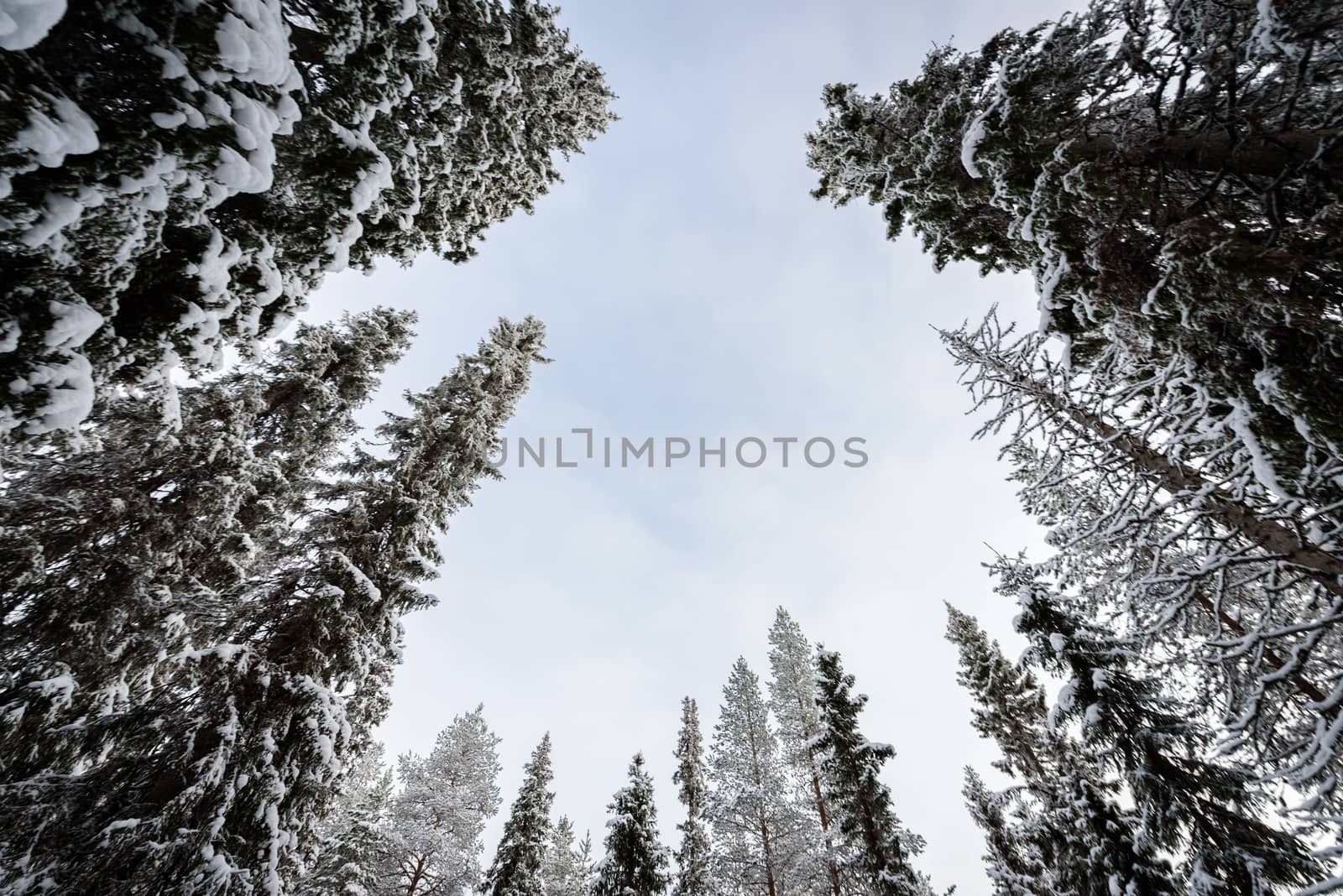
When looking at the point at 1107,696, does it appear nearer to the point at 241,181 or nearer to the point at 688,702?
the point at 241,181

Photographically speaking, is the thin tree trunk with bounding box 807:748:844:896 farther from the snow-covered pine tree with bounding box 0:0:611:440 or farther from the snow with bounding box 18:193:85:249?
the snow with bounding box 18:193:85:249

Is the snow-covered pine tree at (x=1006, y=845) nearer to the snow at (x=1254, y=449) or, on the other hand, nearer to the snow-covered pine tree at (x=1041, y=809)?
the snow-covered pine tree at (x=1041, y=809)

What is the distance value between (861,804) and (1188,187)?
1352 centimetres

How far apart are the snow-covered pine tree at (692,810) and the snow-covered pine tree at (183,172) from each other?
58.2 ft

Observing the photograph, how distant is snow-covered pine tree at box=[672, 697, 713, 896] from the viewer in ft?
48.3

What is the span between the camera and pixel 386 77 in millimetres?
6484

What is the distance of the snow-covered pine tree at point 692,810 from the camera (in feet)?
48.3

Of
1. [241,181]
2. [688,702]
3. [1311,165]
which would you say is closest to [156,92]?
[241,181]

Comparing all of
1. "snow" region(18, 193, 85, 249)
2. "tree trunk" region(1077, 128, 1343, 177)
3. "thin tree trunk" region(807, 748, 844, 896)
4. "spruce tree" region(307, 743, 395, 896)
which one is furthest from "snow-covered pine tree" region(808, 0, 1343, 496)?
"spruce tree" region(307, 743, 395, 896)

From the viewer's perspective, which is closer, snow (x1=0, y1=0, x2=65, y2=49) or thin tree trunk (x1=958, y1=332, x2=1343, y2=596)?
snow (x1=0, y1=0, x2=65, y2=49)

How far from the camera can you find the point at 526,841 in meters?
14.5

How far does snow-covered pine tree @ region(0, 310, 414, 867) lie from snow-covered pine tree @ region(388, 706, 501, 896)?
11.8 metres

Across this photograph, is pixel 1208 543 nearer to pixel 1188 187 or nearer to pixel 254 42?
pixel 1188 187

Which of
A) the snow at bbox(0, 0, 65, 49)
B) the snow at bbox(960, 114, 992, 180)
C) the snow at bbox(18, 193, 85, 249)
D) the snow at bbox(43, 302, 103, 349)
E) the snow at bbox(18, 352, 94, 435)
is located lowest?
the snow at bbox(18, 352, 94, 435)
